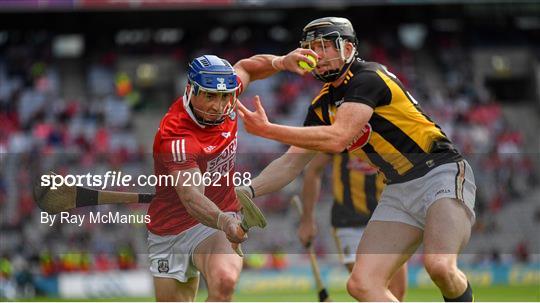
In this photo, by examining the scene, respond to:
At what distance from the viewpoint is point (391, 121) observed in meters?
6.10

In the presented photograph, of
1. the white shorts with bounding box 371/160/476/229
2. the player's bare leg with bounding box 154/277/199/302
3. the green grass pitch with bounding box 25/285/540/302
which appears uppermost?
the white shorts with bounding box 371/160/476/229

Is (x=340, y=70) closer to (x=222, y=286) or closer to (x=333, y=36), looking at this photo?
(x=333, y=36)

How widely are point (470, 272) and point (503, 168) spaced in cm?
219

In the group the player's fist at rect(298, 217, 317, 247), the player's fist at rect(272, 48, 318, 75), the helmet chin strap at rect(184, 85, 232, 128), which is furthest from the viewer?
the player's fist at rect(298, 217, 317, 247)

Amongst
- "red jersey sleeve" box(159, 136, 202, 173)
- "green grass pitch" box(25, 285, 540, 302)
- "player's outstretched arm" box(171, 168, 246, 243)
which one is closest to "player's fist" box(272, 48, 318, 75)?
"red jersey sleeve" box(159, 136, 202, 173)

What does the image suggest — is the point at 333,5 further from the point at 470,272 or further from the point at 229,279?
the point at 229,279

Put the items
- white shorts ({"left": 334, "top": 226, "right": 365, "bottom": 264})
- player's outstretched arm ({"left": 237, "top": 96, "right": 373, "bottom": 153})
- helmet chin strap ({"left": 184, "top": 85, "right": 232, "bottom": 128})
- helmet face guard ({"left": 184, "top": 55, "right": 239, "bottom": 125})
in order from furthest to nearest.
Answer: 1. white shorts ({"left": 334, "top": 226, "right": 365, "bottom": 264})
2. helmet chin strap ({"left": 184, "top": 85, "right": 232, "bottom": 128})
3. helmet face guard ({"left": 184, "top": 55, "right": 239, "bottom": 125})
4. player's outstretched arm ({"left": 237, "top": 96, "right": 373, "bottom": 153})

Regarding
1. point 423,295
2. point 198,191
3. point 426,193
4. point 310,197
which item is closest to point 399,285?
point 310,197

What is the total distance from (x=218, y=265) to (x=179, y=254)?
43 centimetres

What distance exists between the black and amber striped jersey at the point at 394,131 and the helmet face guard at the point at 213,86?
2.02 feet

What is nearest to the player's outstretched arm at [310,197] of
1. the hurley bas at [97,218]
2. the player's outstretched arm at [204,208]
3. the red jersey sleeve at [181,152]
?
the hurley bas at [97,218]

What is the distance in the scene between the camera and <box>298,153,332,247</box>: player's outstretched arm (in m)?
7.71

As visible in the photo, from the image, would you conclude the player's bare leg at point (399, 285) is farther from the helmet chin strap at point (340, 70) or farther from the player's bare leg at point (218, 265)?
the helmet chin strap at point (340, 70)

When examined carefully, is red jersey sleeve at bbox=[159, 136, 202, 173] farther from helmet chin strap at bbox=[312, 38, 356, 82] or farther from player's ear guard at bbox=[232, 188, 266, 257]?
helmet chin strap at bbox=[312, 38, 356, 82]
